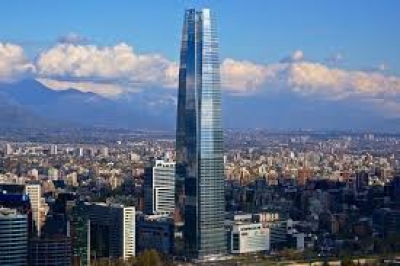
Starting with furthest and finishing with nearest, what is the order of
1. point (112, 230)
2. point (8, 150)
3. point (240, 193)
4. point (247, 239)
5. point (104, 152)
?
point (104, 152)
point (8, 150)
point (240, 193)
point (247, 239)
point (112, 230)

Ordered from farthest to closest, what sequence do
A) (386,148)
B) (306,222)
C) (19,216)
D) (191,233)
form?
1. (386,148)
2. (306,222)
3. (191,233)
4. (19,216)

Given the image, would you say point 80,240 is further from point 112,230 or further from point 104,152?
point 104,152

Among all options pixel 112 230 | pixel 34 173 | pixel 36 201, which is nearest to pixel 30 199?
pixel 36 201

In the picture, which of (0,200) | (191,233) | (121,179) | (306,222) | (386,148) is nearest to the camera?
(0,200)

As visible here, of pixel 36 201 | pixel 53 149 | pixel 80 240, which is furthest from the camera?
pixel 53 149

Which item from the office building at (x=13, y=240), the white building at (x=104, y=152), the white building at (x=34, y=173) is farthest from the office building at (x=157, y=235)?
the white building at (x=104, y=152)

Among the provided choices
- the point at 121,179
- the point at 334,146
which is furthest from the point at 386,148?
the point at 121,179

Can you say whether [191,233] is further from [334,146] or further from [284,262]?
[334,146]
